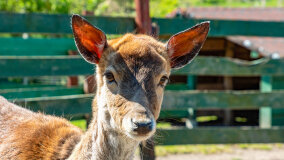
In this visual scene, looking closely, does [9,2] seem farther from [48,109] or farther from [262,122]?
[262,122]

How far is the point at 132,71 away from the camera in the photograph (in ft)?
10.4

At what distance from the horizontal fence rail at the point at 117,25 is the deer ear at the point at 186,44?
2217 millimetres

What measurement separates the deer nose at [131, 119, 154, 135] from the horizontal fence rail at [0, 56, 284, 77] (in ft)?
8.11

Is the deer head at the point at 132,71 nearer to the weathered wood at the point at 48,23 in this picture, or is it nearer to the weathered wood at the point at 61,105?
the weathered wood at the point at 61,105

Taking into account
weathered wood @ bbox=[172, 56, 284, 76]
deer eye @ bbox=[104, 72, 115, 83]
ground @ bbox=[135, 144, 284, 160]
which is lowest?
ground @ bbox=[135, 144, 284, 160]

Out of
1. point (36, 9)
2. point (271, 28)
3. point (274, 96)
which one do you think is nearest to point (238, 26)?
point (271, 28)

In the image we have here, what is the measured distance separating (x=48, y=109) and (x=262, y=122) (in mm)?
4687

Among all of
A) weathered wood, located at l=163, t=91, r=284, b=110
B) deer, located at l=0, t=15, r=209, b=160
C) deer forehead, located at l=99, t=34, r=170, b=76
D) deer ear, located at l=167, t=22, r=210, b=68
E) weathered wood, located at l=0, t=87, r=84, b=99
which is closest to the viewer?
deer, located at l=0, t=15, r=209, b=160

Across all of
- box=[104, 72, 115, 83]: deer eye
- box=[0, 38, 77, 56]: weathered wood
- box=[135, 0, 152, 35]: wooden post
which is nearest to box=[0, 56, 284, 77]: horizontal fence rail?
box=[135, 0, 152, 35]: wooden post

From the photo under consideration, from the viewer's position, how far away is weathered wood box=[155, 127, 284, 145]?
625cm

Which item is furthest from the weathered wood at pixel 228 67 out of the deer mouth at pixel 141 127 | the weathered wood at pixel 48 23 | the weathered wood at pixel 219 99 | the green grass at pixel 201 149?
the deer mouth at pixel 141 127

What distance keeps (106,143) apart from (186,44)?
1.09 metres

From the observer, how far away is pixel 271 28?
6.67 m

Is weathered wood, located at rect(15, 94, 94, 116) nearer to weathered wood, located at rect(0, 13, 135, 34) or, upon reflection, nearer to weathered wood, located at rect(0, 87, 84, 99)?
weathered wood, located at rect(0, 87, 84, 99)
